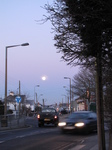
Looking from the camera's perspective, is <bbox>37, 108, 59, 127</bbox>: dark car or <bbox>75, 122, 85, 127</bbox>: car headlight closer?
<bbox>75, 122, 85, 127</bbox>: car headlight

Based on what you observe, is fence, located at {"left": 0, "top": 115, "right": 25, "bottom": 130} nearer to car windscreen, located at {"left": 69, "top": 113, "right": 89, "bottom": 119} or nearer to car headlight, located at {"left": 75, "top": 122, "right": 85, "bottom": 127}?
car windscreen, located at {"left": 69, "top": 113, "right": 89, "bottom": 119}

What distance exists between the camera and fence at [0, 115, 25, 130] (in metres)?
23.3

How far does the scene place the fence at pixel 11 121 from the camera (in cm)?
2334

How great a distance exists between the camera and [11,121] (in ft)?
79.5

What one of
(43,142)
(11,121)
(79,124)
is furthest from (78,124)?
(11,121)

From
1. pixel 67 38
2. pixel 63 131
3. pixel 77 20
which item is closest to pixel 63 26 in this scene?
pixel 67 38

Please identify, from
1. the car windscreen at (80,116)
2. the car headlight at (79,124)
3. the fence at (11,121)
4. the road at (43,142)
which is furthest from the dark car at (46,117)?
the car headlight at (79,124)

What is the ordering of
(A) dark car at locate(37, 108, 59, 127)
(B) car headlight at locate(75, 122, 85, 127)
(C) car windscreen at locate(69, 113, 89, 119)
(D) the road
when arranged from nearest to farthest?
1. (D) the road
2. (B) car headlight at locate(75, 122, 85, 127)
3. (C) car windscreen at locate(69, 113, 89, 119)
4. (A) dark car at locate(37, 108, 59, 127)

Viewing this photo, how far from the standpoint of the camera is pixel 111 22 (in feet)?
15.6

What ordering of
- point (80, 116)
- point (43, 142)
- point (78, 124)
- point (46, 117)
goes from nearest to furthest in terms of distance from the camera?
point (43, 142)
point (78, 124)
point (80, 116)
point (46, 117)

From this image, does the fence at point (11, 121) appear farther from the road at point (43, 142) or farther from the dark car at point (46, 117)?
the road at point (43, 142)

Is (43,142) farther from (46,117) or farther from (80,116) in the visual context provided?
(46,117)

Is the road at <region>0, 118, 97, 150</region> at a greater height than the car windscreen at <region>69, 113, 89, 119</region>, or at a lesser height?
lesser

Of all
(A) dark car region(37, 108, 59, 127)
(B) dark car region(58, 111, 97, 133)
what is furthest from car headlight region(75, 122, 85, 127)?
(A) dark car region(37, 108, 59, 127)
